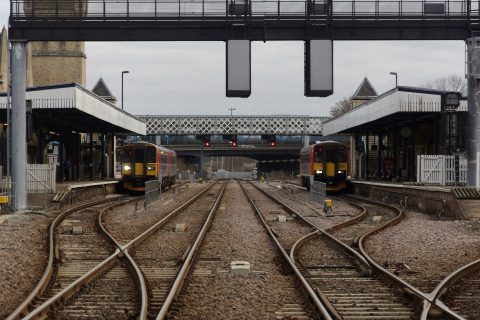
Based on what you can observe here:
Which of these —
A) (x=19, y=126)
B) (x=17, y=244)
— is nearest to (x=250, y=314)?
(x=17, y=244)

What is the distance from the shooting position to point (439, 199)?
23.7m

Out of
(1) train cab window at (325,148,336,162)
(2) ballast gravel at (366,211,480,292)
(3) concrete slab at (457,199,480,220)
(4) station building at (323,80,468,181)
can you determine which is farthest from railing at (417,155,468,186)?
(2) ballast gravel at (366,211,480,292)

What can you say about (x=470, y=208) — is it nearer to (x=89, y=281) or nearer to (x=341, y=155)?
(x=89, y=281)

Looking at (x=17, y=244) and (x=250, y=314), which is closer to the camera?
(x=250, y=314)

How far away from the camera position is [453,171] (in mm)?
30172

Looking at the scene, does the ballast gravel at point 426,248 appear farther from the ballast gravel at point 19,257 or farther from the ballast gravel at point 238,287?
the ballast gravel at point 19,257

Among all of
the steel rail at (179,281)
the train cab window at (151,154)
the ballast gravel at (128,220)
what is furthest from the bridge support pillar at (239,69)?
the train cab window at (151,154)

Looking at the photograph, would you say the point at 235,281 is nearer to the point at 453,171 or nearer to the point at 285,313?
the point at 285,313

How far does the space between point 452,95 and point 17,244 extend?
1944cm

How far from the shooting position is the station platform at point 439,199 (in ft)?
70.3

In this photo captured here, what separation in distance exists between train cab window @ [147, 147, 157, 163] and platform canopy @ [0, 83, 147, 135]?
2.77m

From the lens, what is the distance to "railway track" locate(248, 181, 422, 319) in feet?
25.6

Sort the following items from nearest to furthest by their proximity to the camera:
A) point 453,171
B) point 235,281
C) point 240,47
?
1. point 235,281
2. point 240,47
3. point 453,171

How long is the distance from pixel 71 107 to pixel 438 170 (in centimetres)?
1605
